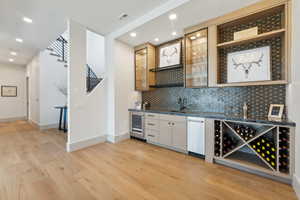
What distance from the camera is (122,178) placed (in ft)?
6.24

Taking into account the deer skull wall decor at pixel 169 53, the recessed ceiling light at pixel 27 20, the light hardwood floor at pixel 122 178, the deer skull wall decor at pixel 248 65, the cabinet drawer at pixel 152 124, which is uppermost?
the recessed ceiling light at pixel 27 20

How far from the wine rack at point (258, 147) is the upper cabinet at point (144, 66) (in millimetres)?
2066

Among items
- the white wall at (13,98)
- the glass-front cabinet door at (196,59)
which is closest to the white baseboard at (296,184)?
the glass-front cabinet door at (196,59)

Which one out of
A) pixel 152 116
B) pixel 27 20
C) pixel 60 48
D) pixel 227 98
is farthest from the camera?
pixel 60 48

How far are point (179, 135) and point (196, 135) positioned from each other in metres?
0.37

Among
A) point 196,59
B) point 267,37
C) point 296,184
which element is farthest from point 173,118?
point 267,37

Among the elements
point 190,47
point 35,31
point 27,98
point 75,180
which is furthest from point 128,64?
point 27,98

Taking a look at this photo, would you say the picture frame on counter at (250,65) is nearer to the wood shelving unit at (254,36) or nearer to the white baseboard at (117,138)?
the wood shelving unit at (254,36)

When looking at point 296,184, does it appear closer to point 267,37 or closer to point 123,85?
point 267,37

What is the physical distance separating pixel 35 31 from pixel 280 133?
5.62m

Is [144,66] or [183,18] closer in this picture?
[183,18]

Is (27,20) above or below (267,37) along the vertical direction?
above

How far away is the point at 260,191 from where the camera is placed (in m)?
1.62

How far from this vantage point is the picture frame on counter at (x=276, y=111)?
1.95m
